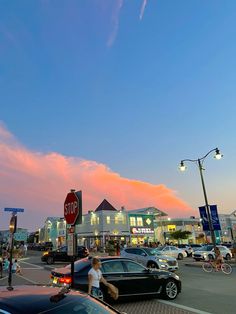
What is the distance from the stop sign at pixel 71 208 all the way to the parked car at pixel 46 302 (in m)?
4.33

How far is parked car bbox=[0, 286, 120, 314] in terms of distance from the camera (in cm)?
299

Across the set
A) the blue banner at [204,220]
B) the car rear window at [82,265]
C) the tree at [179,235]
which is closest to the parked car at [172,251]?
the blue banner at [204,220]

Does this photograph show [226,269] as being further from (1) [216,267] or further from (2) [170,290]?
(2) [170,290]

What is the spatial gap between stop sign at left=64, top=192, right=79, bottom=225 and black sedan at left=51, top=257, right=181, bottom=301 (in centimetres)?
298

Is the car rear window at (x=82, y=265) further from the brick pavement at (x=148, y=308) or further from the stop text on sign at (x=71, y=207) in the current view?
the stop text on sign at (x=71, y=207)

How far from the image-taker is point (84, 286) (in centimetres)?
1028

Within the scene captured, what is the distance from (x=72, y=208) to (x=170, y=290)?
551cm

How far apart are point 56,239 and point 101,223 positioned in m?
26.2

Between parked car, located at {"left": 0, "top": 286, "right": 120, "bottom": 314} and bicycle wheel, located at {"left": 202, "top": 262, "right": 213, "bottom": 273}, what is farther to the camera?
bicycle wheel, located at {"left": 202, "top": 262, "right": 213, "bottom": 273}

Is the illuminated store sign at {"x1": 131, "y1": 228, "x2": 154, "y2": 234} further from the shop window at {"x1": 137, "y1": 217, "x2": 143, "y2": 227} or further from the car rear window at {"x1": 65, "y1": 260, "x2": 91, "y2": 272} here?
the car rear window at {"x1": 65, "y1": 260, "x2": 91, "y2": 272}

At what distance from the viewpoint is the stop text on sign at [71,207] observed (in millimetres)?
8156

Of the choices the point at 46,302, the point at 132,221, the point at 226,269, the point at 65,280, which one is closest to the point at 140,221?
the point at 132,221

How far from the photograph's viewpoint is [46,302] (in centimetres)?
313

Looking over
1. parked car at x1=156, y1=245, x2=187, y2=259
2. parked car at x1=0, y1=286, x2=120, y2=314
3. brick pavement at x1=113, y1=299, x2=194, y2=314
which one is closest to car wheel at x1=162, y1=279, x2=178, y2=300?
brick pavement at x1=113, y1=299, x2=194, y2=314
